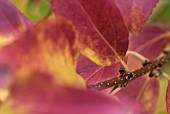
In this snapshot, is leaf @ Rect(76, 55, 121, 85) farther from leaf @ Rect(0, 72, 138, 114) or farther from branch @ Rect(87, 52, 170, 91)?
leaf @ Rect(0, 72, 138, 114)

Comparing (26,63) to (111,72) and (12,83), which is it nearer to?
(12,83)

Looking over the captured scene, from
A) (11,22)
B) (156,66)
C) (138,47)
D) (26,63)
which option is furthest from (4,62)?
(138,47)

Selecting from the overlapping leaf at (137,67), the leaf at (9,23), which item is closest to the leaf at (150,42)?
the overlapping leaf at (137,67)

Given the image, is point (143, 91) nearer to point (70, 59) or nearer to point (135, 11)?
point (135, 11)

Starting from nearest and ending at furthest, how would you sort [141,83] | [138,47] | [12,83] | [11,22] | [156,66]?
[12,83]
[11,22]
[156,66]
[141,83]
[138,47]

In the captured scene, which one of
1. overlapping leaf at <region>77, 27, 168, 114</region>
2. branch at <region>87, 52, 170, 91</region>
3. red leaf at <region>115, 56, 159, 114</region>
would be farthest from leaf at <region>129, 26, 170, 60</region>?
branch at <region>87, 52, 170, 91</region>

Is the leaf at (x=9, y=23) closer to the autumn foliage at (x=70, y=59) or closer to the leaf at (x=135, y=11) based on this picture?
the autumn foliage at (x=70, y=59)
